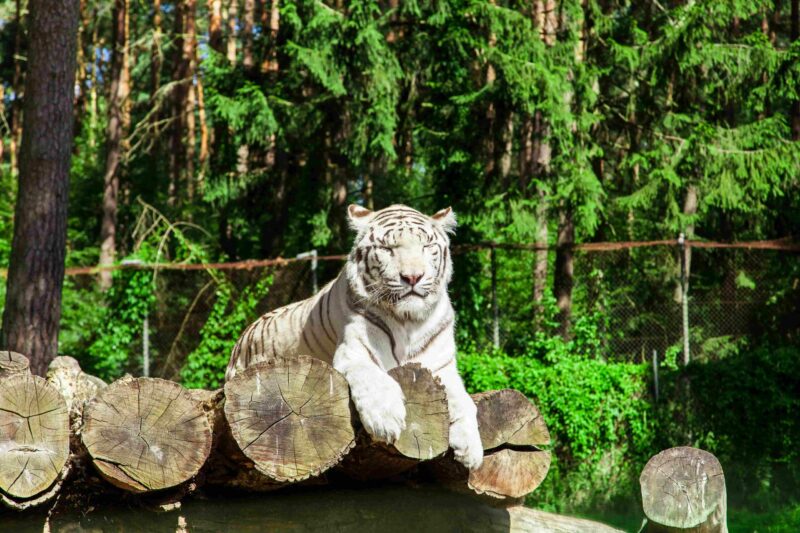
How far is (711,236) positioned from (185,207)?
10271 mm

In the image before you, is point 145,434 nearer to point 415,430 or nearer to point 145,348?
point 415,430

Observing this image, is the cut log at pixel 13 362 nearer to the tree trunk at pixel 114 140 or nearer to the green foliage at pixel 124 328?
the green foliage at pixel 124 328

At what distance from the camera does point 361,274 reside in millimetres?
4312

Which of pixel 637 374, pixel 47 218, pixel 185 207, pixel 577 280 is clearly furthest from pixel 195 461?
pixel 185 207

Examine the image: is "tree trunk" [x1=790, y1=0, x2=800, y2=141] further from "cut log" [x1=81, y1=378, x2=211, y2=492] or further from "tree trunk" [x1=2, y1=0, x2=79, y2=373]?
"cut log" [x1=81, y1=378, x2=211, y2=492]

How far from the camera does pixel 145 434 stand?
133 inches

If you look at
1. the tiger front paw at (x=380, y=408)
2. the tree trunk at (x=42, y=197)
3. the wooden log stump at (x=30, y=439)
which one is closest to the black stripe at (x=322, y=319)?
the tiger front paw at (x=380, y=408)

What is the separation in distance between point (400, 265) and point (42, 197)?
5307 mm

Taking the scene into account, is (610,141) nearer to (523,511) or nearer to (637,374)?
(637,374)

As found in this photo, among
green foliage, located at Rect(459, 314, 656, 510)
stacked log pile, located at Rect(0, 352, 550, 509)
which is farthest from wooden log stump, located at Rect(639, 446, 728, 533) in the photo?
green foliage, located at Rect(459, 314, 656, 510)

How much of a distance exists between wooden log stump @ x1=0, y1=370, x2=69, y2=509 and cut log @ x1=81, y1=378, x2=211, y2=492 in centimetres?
11

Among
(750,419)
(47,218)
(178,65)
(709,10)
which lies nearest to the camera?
(47,218)

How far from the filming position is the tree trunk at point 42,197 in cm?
837

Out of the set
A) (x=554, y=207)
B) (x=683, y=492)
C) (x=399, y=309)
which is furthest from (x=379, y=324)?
(x=554, y=207)
